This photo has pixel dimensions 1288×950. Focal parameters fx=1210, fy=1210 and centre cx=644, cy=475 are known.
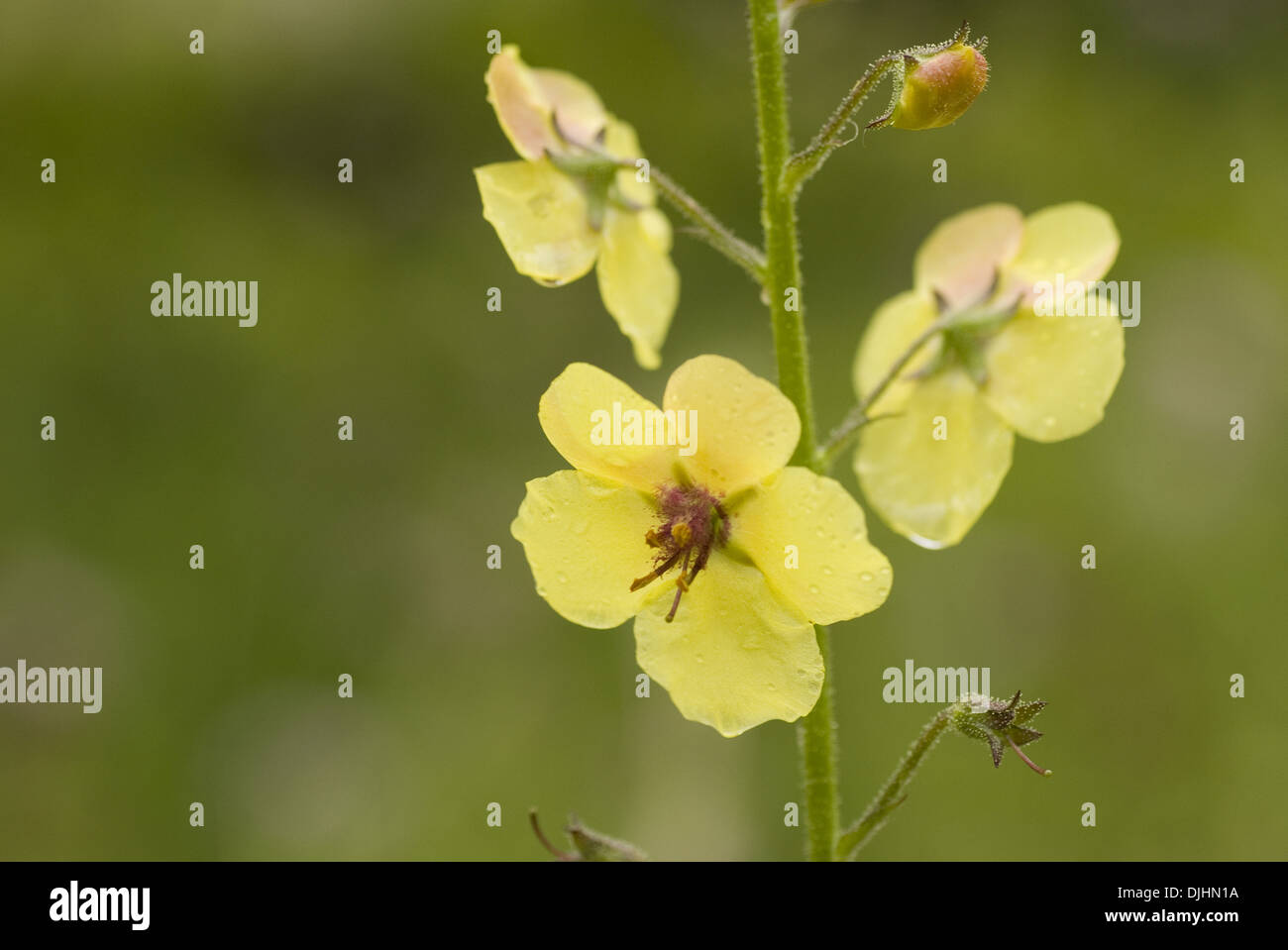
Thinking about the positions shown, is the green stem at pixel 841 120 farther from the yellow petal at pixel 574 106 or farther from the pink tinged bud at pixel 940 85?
the yellow petal at pixel 574 106

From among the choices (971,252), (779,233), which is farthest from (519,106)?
(971,252)

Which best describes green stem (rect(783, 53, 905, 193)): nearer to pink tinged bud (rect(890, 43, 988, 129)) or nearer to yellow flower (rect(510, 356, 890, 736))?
pink tinged bud (rect(890, 43, 988, 129))

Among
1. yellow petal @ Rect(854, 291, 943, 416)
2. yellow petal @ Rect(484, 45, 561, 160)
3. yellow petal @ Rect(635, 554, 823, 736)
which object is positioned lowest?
yellow petal @ Rect(635, 554, 823, 736)

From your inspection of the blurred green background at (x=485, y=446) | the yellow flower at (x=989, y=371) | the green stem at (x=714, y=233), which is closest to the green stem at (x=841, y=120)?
the green stem at (x=714, y=233)

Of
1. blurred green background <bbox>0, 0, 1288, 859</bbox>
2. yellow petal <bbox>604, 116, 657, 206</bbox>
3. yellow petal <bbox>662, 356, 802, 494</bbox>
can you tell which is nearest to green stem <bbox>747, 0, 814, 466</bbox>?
yellow petal <bbox>662, 356, 802, 494</bbox>
